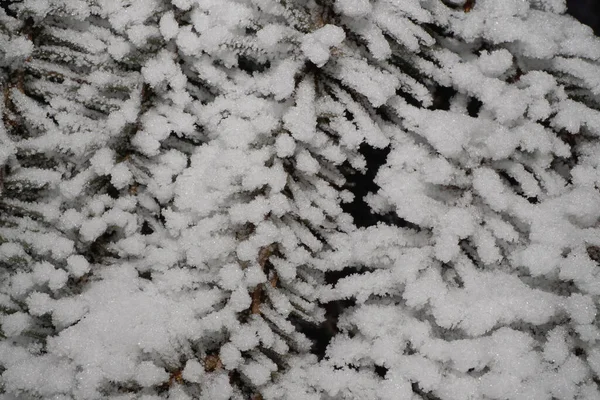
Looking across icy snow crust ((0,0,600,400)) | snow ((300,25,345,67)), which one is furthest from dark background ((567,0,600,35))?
snow ((300,25,345,67))

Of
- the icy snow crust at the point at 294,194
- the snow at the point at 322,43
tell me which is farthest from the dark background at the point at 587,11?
the snow at the point at 322,43

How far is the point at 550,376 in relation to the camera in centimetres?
48

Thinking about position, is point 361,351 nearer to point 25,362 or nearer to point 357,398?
point 357,398

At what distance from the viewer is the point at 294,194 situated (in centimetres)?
52

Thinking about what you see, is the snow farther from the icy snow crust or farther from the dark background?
the dark background

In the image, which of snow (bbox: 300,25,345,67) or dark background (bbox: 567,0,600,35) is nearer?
snow (bbox: 300,25,345,67)

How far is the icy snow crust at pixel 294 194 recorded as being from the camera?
19.4 inches

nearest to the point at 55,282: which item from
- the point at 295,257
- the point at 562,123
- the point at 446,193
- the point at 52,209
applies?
the point at 52,209

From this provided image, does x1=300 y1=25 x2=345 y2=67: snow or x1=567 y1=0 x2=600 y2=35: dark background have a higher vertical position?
x1=567 y1=0 x2=600 y2=35: dark background

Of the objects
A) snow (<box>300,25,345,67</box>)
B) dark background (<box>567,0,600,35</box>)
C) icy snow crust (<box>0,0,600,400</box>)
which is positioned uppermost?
dark background (<box>567,0,600,35</box>)

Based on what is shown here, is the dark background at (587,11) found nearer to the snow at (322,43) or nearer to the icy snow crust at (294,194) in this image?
the icy snow crust at (294,194)

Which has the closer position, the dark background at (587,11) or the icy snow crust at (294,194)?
the icy snow crust at (294,194)

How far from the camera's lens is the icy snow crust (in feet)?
1.61

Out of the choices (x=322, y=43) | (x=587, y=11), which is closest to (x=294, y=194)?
(x=322, y=43)
